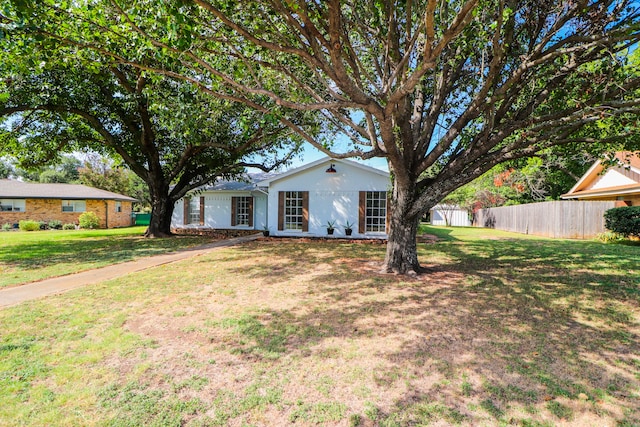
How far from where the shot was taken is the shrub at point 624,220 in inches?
514

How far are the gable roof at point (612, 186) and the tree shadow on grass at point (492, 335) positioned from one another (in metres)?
9.61

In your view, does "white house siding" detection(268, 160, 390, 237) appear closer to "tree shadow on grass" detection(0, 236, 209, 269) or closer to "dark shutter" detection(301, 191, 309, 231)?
"dark shutter" detection(301, 191, 309, 231)

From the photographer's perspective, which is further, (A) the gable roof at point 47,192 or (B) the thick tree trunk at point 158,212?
(A) the gable roof at point 47,192

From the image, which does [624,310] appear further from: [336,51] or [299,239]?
[299,239]

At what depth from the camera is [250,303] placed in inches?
212

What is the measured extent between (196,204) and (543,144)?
1962cm

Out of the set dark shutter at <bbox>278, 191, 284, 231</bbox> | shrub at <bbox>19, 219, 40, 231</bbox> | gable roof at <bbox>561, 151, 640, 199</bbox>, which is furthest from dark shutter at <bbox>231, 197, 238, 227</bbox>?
gable roof at <bbox>561, 151, 640, 199</bbox>

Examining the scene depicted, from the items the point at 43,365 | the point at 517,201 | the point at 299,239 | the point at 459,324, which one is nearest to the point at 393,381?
the point at 459,324

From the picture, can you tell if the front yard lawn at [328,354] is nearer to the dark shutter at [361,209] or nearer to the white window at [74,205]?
the dark shutter at [361,209]

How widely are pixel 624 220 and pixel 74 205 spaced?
33.9 m

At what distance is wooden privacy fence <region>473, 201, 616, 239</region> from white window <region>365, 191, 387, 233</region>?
9628 mm

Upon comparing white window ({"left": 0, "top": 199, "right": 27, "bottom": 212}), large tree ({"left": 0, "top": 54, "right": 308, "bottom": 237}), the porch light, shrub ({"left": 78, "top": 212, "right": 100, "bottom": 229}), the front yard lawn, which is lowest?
the front yard lawn

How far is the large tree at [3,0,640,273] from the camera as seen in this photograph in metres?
5.02

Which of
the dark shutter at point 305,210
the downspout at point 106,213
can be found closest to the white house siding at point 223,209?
the dark shutter at point 305,210
